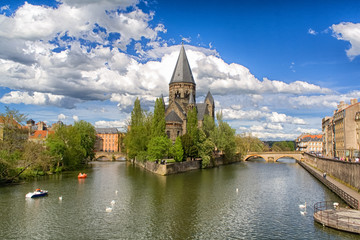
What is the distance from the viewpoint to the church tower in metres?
99.9

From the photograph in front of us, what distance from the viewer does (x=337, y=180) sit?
1783 inches

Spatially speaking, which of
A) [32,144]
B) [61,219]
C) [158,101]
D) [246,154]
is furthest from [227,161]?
[61,219]

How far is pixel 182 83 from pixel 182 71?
13.7 feet

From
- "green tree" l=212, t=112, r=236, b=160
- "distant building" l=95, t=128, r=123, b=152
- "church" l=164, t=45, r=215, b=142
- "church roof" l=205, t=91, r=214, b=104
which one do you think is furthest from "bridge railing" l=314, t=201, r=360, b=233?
"distant building" l=95, t=128, r=123, b=152

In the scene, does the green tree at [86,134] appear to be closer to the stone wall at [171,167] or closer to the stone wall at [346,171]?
the stone wall at [171,167]

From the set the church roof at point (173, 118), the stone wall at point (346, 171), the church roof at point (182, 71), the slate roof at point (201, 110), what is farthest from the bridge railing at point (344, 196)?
the church roof at point (182, 71)

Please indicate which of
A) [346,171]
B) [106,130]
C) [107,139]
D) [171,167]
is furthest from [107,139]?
[346,171]

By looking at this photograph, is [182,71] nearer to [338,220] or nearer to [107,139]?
[107,139]

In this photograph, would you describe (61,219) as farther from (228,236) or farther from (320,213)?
(320,213)

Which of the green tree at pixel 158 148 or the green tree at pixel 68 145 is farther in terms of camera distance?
the green tree at pixel 158 148

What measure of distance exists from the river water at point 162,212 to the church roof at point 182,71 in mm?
59983

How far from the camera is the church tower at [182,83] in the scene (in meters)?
99.9

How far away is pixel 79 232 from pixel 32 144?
33646 mm

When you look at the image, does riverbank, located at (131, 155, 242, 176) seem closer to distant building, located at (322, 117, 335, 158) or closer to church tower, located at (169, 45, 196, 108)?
church tower, located at (169, 45, 196, 108)
